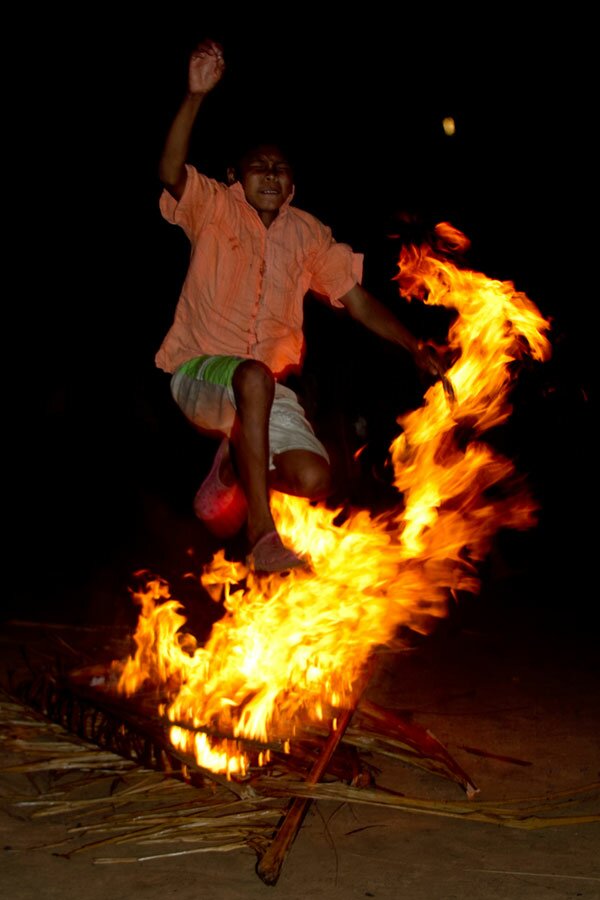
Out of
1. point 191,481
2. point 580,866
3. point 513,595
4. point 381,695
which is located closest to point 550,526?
point 513,595

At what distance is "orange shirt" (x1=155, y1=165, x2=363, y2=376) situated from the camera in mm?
4164

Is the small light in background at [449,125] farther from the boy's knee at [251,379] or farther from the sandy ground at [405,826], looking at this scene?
the sandy ground at [405,826]

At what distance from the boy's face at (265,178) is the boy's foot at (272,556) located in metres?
1.51

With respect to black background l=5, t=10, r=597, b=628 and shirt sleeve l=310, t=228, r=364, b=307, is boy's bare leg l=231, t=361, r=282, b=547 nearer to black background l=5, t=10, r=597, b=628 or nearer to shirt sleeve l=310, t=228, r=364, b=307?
shirt sleeve l=310, t=228, r=364, b=307

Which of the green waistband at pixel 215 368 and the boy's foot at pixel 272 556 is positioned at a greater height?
the green waistband at pixel 215 368

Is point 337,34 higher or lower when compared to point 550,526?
higher

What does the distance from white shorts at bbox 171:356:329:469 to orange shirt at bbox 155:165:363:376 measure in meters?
0.15

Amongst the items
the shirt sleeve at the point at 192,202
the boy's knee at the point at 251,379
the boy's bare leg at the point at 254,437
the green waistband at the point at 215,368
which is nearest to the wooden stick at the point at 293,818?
the boy's bare leg at the point at 254,437

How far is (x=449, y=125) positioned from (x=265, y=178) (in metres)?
3.73

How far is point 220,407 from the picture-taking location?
13.3 ft

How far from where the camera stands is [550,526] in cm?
1020

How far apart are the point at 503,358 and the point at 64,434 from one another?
5.84m

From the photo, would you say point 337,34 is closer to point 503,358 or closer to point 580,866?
point 503,358

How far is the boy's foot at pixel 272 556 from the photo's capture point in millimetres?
3609
